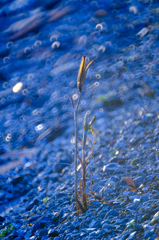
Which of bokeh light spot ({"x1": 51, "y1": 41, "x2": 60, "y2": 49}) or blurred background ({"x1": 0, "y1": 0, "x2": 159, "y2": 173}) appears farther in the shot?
bokeh light spot ({"x1": 51, "y1": 41, "x2": 60, "y2": 49})

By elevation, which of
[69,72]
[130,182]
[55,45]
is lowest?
[130,182]

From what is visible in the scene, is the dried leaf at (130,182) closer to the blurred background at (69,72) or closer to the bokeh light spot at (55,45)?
the blurred background at (69,72)

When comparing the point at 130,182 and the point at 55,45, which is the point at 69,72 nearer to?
the point at 55,45

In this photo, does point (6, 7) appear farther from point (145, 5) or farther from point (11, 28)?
point (145, 5)

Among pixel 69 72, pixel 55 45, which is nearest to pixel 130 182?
pixel 69 72

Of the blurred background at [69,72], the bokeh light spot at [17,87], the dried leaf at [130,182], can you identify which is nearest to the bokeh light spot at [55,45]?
the blurred background at [69,72]

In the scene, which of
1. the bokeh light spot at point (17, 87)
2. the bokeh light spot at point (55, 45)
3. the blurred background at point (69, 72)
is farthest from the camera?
the bokeh light spot at point (55, 45)

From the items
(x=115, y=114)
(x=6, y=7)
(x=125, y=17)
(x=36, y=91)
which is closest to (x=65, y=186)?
(x=115, y=114)

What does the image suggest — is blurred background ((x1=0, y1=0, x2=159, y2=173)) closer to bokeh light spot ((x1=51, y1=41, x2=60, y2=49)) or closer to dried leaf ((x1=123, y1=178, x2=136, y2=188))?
bokeh light spot ((x1=51, y1=41, x2=60, y2=49))

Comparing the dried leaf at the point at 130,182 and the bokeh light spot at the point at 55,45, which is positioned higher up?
the bokeh light spot at the point at 55,45

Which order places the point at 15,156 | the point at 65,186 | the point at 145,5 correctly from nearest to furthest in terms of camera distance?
the point at 65,186
the point at 15,156
the point at 145,5

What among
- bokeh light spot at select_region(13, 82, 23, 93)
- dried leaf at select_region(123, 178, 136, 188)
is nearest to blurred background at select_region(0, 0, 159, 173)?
bokeh light spot at select_region(13, 82, 23, 93)
